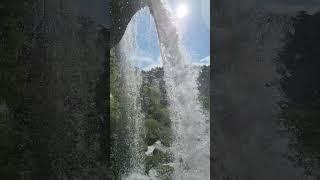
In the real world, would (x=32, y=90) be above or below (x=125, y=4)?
below

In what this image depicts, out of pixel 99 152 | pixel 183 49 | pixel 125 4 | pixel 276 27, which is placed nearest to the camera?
pixel 276 27

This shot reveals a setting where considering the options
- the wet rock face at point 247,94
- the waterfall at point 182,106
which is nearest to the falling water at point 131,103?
the waterfall at point 182,106

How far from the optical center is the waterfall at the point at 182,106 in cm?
789

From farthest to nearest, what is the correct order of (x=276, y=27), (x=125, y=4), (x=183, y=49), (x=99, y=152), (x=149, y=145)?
(x=149, y=145)
(x=183, y=49)
(x=125, y=4)
(x=99, y=152)
(x=276, y=27)

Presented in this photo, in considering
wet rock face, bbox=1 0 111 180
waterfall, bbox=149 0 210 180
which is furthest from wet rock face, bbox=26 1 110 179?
waterfall, bbox=149 0 210 180

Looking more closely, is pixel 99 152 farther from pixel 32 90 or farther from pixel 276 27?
pixel 276 27

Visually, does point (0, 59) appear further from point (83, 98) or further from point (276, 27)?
point (276, 27)

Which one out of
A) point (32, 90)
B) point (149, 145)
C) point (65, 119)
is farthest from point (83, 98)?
point (149, 145)

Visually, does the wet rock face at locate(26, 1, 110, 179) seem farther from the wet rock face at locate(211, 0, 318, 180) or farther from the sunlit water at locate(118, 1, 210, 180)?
the sunlit water at locate(118, 1, 210, 180)

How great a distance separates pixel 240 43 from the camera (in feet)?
10.7

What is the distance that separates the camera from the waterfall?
7.89m

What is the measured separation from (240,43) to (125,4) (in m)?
4.38

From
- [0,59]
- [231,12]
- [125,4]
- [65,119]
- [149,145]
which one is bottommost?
[149,145]

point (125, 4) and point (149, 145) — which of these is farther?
point (149, 145)
